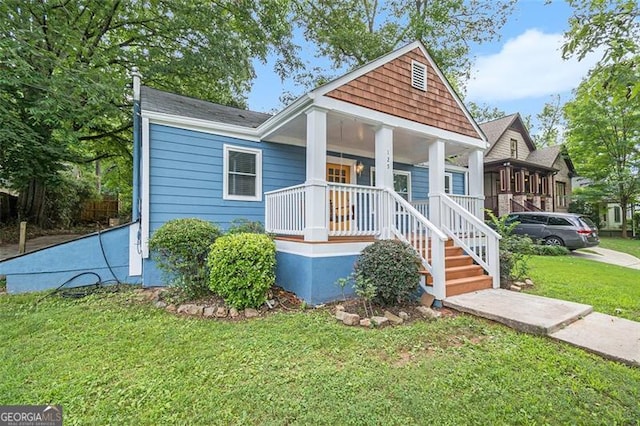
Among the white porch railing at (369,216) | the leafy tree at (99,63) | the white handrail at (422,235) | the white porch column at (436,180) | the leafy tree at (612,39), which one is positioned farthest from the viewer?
the leafy tree at (99,63)

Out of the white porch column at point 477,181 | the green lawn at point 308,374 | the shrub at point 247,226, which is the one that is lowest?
the green lawn at point 308,374

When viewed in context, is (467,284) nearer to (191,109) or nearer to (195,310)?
(195,310)

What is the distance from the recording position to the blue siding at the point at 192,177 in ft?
19.5

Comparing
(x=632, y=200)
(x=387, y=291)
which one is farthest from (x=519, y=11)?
(x=387, y=291)

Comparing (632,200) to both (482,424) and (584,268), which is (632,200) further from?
(482,424)

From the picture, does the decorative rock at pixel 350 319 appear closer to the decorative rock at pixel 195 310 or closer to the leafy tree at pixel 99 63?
the decorative rock at pixel 195 310

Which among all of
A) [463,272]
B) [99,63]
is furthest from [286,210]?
[99,63]

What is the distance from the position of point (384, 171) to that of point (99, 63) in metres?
10.5

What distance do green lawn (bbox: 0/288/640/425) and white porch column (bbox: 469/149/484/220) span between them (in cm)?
406

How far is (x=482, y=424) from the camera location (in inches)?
81.0

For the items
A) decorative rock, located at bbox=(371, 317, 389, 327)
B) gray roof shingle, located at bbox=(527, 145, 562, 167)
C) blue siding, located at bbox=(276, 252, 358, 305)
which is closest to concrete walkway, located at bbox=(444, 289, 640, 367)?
decorative rock, located at bbox=(371, 317, 389, 327)

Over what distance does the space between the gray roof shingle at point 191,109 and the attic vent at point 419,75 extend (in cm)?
399

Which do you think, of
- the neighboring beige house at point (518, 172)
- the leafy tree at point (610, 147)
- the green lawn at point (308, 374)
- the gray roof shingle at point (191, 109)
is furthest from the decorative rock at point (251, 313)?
the leafy tree at point (610, 147)

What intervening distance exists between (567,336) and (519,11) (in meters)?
16.4
